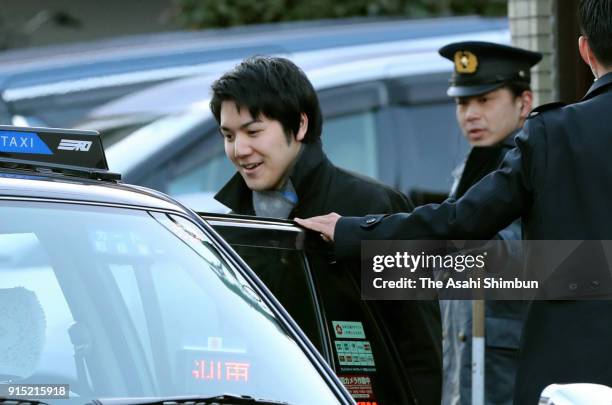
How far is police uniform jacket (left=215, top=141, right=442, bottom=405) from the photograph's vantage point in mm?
4012

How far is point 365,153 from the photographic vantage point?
875 cm

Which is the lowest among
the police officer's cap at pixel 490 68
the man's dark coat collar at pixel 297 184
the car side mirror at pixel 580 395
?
the car side mirror at pixel 580 395

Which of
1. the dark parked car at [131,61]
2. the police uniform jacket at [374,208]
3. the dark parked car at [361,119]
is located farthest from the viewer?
the dark parked car at [131,61]

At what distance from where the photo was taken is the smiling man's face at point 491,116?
5.27 m

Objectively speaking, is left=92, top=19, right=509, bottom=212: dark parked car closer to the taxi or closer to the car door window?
the car door window

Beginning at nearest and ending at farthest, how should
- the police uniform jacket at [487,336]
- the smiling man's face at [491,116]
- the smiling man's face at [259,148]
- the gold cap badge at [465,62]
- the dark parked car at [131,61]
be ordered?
the smiling man's face at [259,148], the police uniform jacket at [487,336], the smiling man's face at [491,116], the gold cap badge at [465,62], the dark parked car at [131,61]

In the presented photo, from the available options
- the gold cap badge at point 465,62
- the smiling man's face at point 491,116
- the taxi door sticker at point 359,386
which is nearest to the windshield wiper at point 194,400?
the taxi door sticker at point 359,386

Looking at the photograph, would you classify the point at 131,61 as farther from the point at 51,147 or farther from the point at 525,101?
the point at 51,147

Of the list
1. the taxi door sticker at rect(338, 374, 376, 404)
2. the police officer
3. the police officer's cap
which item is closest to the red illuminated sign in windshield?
the taxi door sticker at rect(338, 374, 376, 404)

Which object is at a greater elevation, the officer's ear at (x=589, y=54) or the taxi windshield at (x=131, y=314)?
the officer's ear at (x=589, y=54)

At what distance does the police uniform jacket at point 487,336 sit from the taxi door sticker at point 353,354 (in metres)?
1.23

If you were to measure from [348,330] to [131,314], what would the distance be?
72 centimetres

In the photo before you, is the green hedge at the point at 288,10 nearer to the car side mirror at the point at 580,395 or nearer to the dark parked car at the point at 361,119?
the dark parked car at the point at 361,119

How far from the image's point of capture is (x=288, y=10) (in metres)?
14.3
